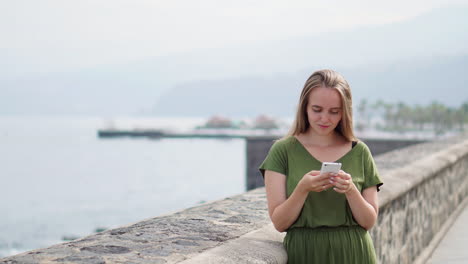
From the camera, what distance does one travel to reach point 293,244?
2.43 metres

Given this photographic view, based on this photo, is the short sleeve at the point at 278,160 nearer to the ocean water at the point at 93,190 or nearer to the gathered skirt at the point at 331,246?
the gathered skirt at the point at 331,246

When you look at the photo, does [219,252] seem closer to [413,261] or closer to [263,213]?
[263,213]

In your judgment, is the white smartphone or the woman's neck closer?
the white smartphone

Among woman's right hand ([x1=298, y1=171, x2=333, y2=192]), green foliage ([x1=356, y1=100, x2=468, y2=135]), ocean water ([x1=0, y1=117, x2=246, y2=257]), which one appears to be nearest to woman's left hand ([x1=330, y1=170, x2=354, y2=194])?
woman's right hand ([x1=298, y1=171, x2=333, y2=192])

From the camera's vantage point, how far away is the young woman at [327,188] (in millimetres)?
2293

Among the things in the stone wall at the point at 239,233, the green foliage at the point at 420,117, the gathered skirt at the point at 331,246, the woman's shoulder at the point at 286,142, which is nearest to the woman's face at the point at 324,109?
the woman's shoulder at the point at 286,142

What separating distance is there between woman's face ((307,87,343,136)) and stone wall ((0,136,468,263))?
56 cm

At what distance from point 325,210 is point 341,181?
10.8 inches

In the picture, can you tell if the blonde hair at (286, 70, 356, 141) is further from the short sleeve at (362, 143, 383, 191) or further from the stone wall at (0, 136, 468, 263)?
the stone wall at (0, 136, 468, 263)

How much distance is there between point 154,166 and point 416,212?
Answer: 224 ft

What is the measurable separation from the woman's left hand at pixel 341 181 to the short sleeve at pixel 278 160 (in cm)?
26

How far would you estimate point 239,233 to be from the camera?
3102mm

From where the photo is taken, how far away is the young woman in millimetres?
2293

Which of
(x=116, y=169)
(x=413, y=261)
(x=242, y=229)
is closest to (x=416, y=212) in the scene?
(x=413, y=261)
